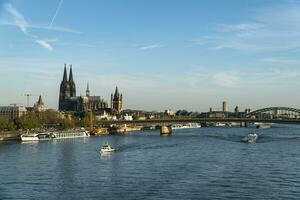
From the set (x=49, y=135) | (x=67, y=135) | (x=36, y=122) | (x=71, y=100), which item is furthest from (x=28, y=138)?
(x=71, y=100)

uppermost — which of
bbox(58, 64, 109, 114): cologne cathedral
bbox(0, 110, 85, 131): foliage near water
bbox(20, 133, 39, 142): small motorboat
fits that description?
bbox(58, 64, 109, 114): cologne cathedral

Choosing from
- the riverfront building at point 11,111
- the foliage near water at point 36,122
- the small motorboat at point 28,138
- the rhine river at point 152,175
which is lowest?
the rhine river at point 152,175

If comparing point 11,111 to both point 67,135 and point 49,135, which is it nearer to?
point 67,135

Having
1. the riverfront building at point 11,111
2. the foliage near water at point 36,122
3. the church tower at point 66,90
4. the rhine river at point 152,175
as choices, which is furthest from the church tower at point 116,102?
the rhine river at point 152,175

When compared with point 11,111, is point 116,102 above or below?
above

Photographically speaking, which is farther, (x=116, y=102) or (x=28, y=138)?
(x=116, y=102)

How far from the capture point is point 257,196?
17.3 m

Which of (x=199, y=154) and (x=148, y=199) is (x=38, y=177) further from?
(x=199, y=154)

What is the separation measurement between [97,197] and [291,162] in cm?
1217

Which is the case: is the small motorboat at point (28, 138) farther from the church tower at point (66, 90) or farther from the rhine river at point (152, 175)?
the church tower at point (66, 90)

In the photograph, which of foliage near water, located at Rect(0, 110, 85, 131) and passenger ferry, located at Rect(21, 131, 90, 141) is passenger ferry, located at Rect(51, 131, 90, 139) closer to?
passenger ferry, located at Rect(21, 131, 90, 141)

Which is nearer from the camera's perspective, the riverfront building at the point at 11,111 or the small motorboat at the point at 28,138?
the small motorboat at the point at 28,138

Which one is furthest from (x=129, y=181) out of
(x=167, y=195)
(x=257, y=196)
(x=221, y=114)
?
(x=221, y=114)

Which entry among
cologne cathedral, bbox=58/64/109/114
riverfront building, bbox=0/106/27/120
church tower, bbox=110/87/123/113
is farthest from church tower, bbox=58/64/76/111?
riverfront building, bbox=0/106/27/120
